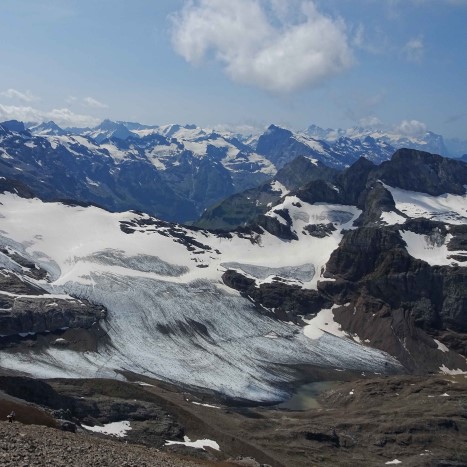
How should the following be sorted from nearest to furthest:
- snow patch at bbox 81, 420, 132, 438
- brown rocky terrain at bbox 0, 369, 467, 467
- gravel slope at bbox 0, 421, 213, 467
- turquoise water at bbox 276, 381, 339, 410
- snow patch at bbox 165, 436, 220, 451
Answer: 1. gravel slope at bbox 0, 421, 213, 467
2. snow patch at bbox 81, 420, 132, 438
3. snow patch at bbox 165, 436, 220, 451
4. brown rocky terrain at bbox 0, 369, 467, 467
5. turquoise water at bbox 276, 381, 339, 410

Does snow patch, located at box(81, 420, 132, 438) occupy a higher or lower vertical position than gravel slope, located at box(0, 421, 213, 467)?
lower

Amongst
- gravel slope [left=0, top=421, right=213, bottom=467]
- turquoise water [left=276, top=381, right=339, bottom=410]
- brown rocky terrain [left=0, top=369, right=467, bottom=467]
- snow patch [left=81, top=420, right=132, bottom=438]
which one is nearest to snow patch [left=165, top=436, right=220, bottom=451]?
brown rocky terrain [left=0, top=369, right=467, bottom=467]

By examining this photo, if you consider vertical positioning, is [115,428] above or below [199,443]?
above

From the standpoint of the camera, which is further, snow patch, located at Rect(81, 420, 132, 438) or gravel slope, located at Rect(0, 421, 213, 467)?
snow patch, located at Rect(81, 420, 132, 438)

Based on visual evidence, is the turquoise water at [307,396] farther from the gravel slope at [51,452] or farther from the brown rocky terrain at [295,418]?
the gravel slope at [51,452]

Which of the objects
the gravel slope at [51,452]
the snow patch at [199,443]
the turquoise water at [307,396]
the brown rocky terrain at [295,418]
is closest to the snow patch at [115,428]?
the brown rocky terrain at [295,418]

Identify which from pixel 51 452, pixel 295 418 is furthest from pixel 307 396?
pixel 51 452

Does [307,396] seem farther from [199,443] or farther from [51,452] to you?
[51,452]

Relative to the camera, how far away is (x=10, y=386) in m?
99.1

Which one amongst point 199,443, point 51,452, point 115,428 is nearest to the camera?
point 51,452

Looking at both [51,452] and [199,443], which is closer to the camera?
[51,452]

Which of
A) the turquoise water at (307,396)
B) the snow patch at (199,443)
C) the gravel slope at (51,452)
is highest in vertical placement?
the gravel slope at (51,452)

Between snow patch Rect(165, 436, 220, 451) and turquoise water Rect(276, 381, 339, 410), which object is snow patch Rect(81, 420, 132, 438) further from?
turquoise water Rect(276, 381, 339, 410)

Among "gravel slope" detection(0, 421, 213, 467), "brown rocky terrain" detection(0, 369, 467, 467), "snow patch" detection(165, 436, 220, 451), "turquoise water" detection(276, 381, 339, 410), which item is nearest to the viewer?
"gravel slope" detection(0, 421, 213, 467)
